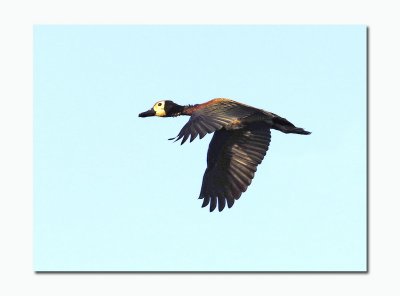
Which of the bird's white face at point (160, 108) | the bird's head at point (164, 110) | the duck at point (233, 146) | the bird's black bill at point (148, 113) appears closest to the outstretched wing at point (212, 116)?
the duck at point (233, 146)

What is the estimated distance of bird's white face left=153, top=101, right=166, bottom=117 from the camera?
41.7 feet

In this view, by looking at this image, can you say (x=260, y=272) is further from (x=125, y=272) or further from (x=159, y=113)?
(x=159, y=113)

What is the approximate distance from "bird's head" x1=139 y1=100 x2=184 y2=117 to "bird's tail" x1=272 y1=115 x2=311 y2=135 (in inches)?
52.7

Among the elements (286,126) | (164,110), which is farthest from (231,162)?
(164,110)

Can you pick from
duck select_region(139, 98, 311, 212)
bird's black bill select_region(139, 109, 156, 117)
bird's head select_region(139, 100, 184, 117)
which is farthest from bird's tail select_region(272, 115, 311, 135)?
bird's black bill select_region(139, 109, 156, 117)

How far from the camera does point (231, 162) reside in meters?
12.5

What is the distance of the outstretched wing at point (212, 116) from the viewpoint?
10398mm

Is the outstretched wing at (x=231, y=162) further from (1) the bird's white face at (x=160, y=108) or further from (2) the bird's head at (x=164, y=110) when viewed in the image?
(1) the bird's white face at (x=160, y=108)

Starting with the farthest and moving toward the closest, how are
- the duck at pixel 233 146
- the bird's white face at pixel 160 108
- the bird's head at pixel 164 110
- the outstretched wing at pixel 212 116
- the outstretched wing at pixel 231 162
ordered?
the bird's white face at pixel 160 108
the bird's head at pixel 164 110
the outstretched wing at pixel 231 162
the duck at pixel 233 146
the outstretched wing at pixel 212 116

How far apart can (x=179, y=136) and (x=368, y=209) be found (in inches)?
89.9

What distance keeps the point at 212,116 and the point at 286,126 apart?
1.28 metres

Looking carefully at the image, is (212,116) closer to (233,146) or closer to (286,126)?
(286,126)

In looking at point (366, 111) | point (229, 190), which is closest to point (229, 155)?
point (229, 190)

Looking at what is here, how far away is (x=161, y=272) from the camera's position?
1063cm
